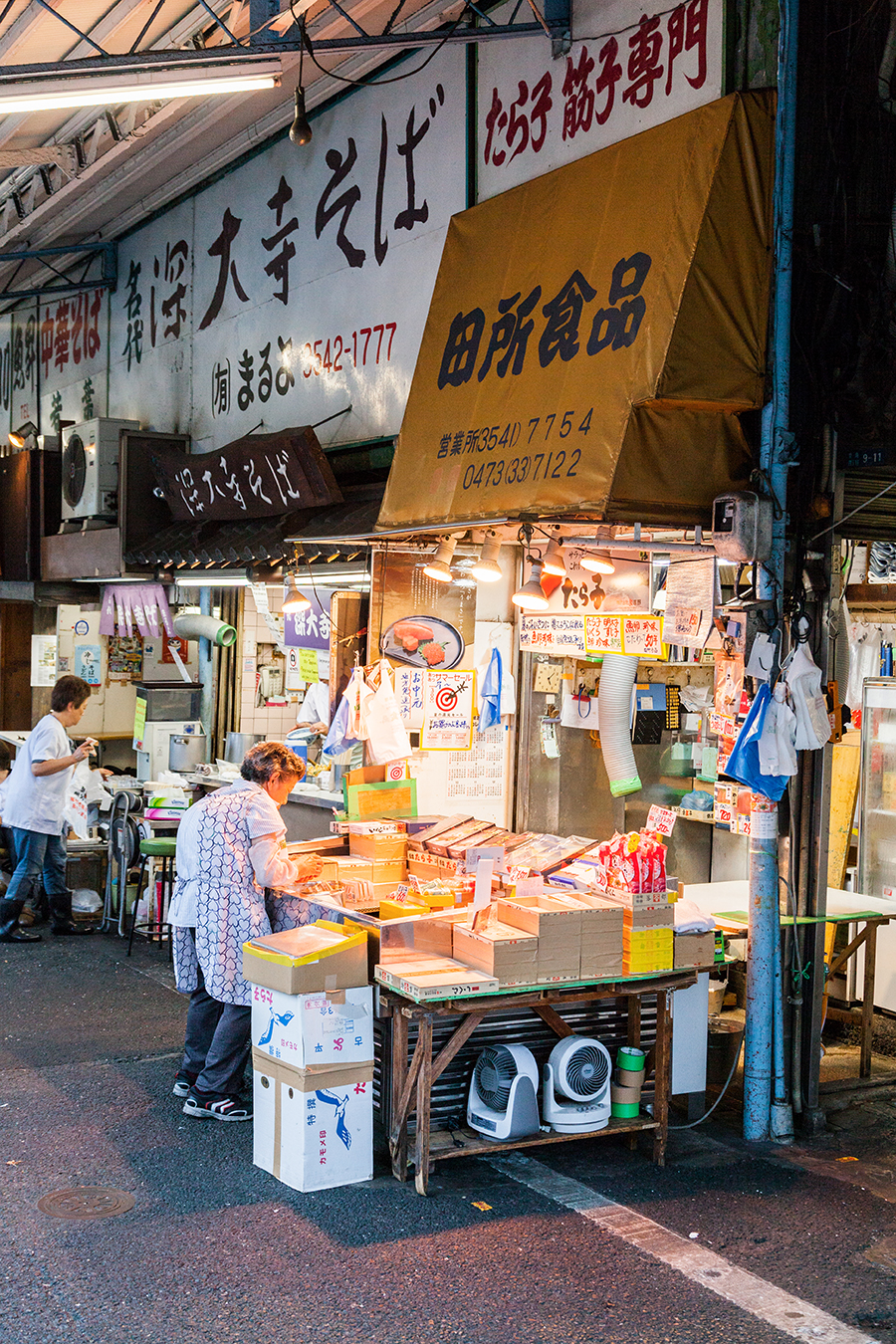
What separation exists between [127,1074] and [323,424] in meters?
5.53

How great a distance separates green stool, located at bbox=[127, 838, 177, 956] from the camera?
10.7 m

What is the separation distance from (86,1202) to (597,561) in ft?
15.2

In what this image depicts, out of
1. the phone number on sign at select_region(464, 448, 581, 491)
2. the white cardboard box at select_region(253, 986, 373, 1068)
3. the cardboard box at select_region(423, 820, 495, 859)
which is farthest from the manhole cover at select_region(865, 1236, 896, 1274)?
the phone number on sign at select_region(464, 448, 581, 491)

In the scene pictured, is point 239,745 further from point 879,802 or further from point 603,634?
point 879,802

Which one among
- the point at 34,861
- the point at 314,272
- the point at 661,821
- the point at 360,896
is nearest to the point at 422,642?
the point at 360,896

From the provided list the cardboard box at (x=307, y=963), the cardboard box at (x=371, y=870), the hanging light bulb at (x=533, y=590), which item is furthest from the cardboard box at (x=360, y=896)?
the hanging light bulb at (x=533, y=590)

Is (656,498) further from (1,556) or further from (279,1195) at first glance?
(1,556)

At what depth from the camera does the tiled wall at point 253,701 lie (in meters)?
14.3

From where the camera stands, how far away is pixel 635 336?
→ 6602mm

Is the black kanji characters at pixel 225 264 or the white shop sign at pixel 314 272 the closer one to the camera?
the white shop sign at pixel 314 272

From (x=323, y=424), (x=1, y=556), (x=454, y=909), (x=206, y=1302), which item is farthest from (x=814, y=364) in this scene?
(x=1, y=556)

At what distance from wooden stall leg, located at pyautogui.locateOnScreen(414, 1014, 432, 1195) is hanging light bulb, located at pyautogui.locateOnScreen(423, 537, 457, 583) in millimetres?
3356

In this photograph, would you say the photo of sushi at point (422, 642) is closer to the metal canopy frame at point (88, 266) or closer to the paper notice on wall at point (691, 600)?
the paper notice on wall at point (691, 600)

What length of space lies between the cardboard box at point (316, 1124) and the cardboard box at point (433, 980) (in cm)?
49
